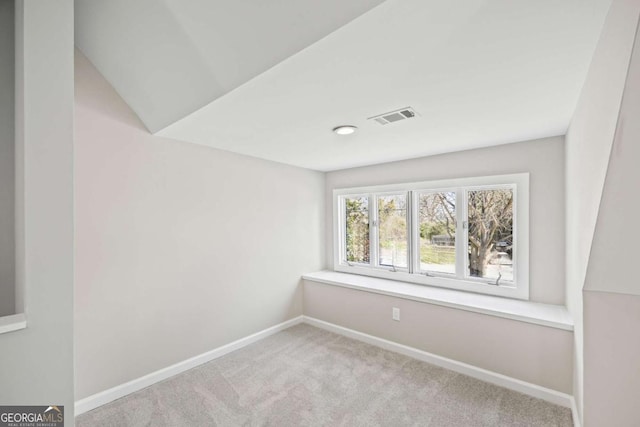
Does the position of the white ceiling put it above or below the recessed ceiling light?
above

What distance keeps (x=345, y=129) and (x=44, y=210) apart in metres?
1.84

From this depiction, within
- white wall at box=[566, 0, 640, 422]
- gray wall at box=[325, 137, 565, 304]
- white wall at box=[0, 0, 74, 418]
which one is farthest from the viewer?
gray wall at box=[325, 137, 565, 304]

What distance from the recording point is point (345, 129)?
7.44 feet

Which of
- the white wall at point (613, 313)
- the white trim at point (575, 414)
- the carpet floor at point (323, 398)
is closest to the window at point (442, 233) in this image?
the white trim at point (575, 414)

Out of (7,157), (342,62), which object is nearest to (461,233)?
(342,62)

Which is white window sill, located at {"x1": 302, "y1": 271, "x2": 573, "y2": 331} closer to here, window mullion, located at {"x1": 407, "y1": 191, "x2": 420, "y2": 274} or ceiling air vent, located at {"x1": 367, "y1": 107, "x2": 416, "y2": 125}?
window mullion, located at {"x1": 407, "y1": 191, "x2": 420, "y2": 274}

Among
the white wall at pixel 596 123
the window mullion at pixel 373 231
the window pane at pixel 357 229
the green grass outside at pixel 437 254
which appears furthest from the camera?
the window pane at pixel 357 229

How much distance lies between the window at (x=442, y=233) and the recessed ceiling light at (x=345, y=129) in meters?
1.39

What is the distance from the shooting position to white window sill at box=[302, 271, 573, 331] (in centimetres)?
224

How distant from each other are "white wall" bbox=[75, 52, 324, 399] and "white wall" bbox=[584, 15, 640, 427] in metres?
2.79

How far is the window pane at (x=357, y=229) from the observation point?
13.0 feet

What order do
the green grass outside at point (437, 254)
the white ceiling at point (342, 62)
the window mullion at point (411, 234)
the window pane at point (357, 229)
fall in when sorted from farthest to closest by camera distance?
the window pane at point (357, 229) → the window mullion at point (411, 234) → the green grass outside at point (437, 254) → the white ceiling at point (342, 62)

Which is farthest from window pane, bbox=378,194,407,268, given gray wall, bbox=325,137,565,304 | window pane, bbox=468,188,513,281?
gray wall, bbox=325,137,565,304

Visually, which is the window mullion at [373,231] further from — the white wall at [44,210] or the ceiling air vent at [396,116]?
the white wall at [44,210]
